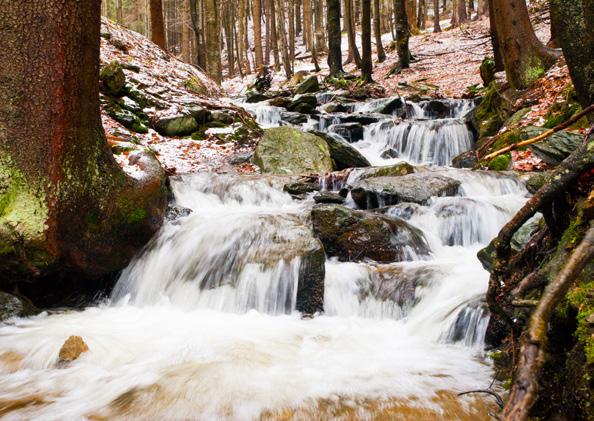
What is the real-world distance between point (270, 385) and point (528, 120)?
834 cm

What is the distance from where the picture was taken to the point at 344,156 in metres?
11.0

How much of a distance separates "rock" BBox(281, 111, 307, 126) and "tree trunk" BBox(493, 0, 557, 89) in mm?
6293

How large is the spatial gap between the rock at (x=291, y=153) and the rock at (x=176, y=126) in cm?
187

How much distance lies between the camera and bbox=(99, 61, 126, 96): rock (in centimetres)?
1080

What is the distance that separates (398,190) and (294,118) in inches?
321

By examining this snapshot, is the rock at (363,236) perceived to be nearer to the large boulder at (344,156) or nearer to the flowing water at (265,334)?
the flowing water at (265,334)

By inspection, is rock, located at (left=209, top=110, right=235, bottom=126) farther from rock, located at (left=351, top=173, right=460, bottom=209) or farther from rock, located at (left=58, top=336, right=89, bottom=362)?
rock, located at (left=58, top=336, right=89, bottom=362)

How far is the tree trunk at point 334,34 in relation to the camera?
62.1ft

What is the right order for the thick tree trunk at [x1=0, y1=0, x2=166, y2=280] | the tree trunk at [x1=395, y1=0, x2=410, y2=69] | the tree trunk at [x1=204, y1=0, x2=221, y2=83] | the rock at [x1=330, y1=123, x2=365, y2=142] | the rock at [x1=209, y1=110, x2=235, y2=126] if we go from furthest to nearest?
1. the tree trunk at [x1=395, y1=0, x2=410, y2=69]
2. the tree trunk at [x1=204, y1=0, x2=221, y2=83]
3. the rock at [x1=330, y1=123, x2=365, y2=142]
4. the rock at [x1=209, y1=110, x2=235, y2=126]
5. the thick tree trunk at [x1=0, y1=0, x2=166, y2=280]

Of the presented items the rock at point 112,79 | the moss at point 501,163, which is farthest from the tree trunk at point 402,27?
the rock at point 112,79

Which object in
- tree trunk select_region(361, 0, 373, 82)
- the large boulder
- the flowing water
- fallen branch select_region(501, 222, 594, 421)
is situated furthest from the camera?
tree trunk select_region(361, 0, 373, 82)

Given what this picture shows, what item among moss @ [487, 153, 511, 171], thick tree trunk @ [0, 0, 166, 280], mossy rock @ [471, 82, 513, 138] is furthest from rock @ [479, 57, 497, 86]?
thick tree trunk @ [0, 0, 166, 280]

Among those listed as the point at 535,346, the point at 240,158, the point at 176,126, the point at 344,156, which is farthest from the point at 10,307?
the point at 344,156

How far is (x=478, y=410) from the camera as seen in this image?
2791 mm
